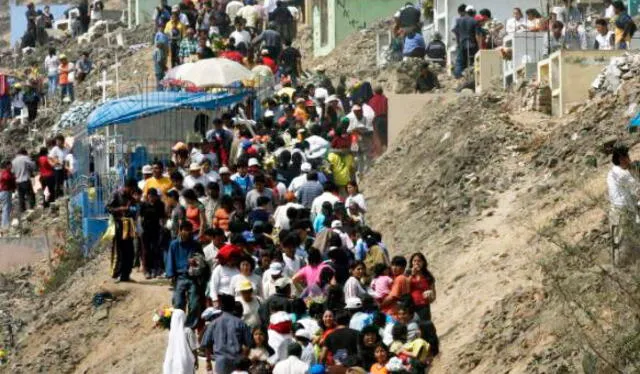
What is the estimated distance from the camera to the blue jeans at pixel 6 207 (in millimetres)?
47125

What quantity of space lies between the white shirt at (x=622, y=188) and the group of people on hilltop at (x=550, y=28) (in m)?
11.0

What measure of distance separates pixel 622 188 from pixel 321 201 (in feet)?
25.4

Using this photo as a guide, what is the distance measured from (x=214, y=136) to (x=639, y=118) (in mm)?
10622

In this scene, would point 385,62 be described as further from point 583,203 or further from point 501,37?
point 583,203

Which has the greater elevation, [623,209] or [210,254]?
[623,209]

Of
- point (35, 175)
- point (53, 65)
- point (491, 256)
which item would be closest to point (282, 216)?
point (491, 256)

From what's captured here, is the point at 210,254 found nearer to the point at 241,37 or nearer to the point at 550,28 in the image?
the point at 550,28

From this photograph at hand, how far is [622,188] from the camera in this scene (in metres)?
24.6

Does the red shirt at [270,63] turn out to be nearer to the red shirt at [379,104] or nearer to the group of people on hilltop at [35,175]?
the group of people on hilltop at [35,175]

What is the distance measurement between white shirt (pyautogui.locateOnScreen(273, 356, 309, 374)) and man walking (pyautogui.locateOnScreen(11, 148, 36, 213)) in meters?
21.5

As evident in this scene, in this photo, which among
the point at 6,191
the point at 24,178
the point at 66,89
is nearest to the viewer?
the point at 24,178

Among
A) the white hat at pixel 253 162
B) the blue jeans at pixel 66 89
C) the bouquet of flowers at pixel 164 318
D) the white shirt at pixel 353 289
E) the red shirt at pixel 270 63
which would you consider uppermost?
the red shirt at pixel 270 63

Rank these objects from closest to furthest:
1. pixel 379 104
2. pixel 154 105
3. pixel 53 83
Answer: pixel 379 104, pixel 154 105, pixel 53 83

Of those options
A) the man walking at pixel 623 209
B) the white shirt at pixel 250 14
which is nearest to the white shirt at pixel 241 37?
the white shirt at pixel 250 14
